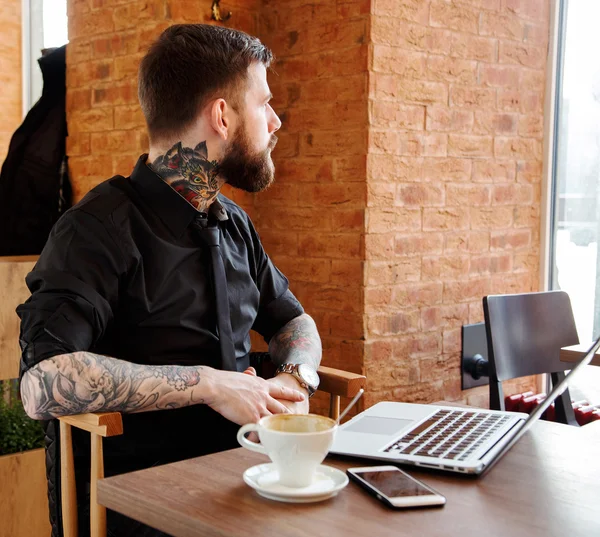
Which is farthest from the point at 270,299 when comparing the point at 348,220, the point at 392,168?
the point at 392,168

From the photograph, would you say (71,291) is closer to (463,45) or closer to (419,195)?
(419,195)

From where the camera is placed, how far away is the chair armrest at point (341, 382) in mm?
1640

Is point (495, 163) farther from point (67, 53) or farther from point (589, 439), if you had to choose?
point (589, 439)

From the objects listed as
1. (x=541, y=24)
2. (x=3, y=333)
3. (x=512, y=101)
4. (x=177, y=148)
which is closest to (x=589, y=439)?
(x=177, y=148)

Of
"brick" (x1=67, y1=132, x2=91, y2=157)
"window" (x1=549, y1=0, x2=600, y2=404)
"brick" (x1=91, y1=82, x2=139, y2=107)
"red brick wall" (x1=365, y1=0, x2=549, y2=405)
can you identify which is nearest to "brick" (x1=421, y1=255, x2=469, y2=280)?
"red brick wall" (x1=365, y1=0, x2=549, y2=405)

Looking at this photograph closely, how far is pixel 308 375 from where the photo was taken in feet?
5.43

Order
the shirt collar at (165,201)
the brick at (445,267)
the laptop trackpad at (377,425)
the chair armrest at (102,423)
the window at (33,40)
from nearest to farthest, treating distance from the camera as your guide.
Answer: the laptop trackpad at (377,425) < the chair armrest at (102,423) < the shirt collar at (165,201) < the brick at (445,267) < the window at (33,40)

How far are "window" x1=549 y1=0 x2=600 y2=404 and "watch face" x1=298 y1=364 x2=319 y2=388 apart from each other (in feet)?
5.50

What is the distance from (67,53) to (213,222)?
4.65 ft

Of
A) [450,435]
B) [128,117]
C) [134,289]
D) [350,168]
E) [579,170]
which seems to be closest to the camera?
[450,435]

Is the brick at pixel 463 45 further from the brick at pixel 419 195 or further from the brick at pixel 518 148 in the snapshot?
the brick at pixel 419 195

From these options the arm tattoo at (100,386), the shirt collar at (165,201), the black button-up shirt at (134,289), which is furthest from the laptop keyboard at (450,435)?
the shirt collar at (165,201)

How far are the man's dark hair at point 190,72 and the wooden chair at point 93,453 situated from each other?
64cm

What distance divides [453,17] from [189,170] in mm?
1394
